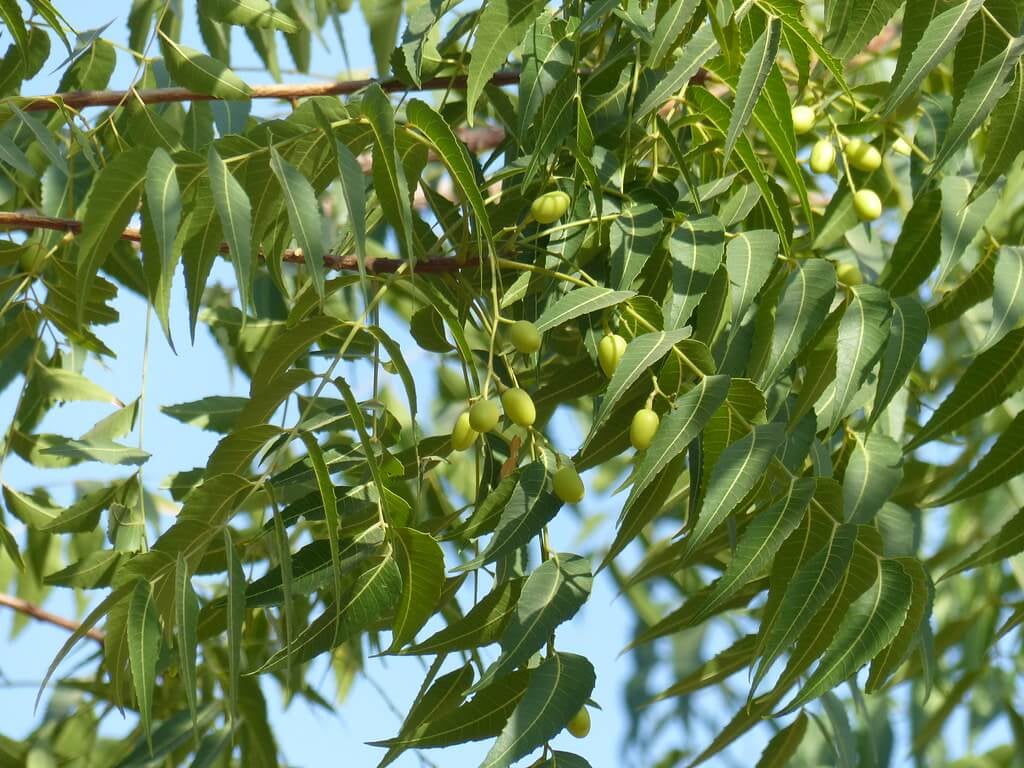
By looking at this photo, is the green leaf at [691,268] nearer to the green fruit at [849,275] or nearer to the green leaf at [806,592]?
the green leaf at [806,592]

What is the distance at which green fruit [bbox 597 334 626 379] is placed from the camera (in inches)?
34.9

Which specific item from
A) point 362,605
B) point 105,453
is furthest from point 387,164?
point 105,453

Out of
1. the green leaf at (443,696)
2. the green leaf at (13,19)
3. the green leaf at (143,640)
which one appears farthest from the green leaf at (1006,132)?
the green leaf at (13,19)

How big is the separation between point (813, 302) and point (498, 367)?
0.82ft

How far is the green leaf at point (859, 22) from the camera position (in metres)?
0.94

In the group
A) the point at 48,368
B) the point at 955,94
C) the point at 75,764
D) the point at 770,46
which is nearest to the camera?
the point at 770,46

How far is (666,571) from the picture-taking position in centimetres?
117

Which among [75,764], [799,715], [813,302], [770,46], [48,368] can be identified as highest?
[48,368]

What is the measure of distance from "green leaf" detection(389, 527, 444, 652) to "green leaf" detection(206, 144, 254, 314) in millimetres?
171

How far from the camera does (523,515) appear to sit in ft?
2.78

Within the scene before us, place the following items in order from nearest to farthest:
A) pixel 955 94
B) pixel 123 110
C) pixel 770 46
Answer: pixel 770 46
pixel 955 94
pixel 123 110

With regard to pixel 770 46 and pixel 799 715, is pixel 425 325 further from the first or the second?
pixel 799 715

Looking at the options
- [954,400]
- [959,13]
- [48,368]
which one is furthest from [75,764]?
[959,13]

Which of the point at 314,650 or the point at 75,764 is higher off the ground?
the point at 75,764
